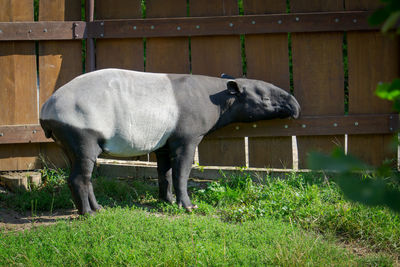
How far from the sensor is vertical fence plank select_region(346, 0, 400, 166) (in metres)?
5.67

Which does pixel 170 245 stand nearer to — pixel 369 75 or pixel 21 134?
pixel 21 134

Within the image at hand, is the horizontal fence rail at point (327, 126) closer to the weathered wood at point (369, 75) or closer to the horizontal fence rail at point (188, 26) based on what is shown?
the weathered wood at point (369, 75)

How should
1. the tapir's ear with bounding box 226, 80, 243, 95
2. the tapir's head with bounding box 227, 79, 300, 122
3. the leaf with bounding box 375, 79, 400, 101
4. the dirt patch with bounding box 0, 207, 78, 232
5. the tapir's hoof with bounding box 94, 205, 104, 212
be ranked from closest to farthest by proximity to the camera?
the leaf with bounding box 375, 79, 400, 101 < the dirt patch with bounding box 0, 207, 78, 232 < the tapir's hoof with bounding box 94, 205, 104, 212 < the tapir's ear with bounding box 226, 80, 243, 95 < the tapir's head with bounding box 227, 79, 300, 122

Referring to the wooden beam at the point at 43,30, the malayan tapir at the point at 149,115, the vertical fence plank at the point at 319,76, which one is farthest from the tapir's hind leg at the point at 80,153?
the vertical fence plank at the point at 319,76

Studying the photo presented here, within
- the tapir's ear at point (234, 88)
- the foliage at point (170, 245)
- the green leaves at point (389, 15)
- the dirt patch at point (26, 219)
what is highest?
the green leaves at point (389, 15)

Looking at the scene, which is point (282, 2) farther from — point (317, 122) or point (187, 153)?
point (187, 153)

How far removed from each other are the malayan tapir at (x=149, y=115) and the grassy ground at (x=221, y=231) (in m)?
0.46

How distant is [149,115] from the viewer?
15.6 feet

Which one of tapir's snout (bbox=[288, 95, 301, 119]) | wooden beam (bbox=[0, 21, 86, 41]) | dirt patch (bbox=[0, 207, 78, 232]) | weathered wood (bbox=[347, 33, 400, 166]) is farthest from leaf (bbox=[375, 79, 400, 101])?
wooden beam (bbox=[0, 21, 86, 41])

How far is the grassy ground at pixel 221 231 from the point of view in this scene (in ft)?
10.9

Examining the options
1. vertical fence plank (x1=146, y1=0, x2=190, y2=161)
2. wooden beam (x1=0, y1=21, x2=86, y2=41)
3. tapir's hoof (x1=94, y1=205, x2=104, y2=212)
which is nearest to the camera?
tapir's hoof (x1=94, y1=205, x2=104, y2=212)

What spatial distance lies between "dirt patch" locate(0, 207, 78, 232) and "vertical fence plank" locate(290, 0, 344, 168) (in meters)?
2.99

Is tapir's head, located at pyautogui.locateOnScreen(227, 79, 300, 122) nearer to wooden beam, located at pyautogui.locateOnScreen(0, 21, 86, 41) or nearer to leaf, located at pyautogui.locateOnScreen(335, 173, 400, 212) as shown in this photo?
wooden beam, located at pyautogui.locateOnScreen(0, 21, 86, 41)

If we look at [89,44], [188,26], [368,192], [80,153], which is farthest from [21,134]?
[368,192]
